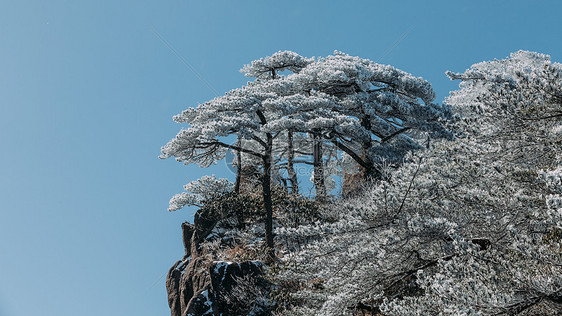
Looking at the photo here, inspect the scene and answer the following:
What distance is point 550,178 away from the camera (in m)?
4.72

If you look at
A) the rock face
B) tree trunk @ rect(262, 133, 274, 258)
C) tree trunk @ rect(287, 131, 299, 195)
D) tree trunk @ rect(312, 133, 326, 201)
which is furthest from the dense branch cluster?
tree trunk @ rect(287, 131, 299, 195)

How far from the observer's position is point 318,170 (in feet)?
63.4

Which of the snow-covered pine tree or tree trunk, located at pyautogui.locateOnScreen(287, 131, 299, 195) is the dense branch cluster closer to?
the snow-covered pine tree

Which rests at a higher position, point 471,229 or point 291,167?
point 291,167

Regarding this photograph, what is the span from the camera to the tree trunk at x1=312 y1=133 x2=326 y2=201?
17766 millimetres

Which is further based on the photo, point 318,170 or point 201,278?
point 318,170

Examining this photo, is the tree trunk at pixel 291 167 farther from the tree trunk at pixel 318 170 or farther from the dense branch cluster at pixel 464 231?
the dense branch cluster at pixel 464 231

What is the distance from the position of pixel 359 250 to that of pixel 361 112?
34.2 feet

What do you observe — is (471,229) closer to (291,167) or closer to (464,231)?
(464,231)

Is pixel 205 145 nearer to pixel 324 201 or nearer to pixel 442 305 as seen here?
pixel 324 201

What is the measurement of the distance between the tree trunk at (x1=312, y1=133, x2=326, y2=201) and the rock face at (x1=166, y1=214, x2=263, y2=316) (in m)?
4.28

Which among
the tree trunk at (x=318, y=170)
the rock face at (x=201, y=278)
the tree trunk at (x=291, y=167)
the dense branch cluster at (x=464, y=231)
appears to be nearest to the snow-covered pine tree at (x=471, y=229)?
the dense branch cluster at (x=464, y=231)

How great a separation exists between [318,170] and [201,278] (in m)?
7.37

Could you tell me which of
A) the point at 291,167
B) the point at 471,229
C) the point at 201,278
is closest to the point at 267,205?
the point at 201,278
